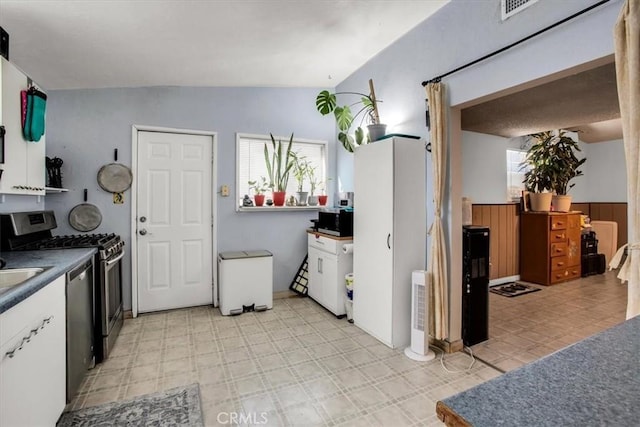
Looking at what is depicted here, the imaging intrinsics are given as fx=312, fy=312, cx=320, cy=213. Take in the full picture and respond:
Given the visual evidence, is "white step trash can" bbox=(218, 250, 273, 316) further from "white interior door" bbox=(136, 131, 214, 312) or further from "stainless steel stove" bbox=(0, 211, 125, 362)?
"stainless steel stove" bbox=(0, 211, 125, 362)

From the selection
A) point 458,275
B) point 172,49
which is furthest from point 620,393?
point 172,49

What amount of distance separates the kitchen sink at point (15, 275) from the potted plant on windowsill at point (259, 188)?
8.23 ft

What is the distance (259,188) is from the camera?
13.9 feet

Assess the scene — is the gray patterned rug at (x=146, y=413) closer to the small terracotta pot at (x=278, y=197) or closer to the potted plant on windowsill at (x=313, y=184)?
the small terracotta pot at (x=278, y=197)

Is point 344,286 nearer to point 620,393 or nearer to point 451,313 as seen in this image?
point 451,313

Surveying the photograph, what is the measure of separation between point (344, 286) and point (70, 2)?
3173 millimetres

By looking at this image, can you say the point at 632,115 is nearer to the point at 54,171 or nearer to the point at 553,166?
the point at 553,166

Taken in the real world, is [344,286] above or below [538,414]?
below

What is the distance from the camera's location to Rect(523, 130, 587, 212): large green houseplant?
493 centimetres

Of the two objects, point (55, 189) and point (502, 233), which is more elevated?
point (55, 189)

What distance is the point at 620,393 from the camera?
60 cm

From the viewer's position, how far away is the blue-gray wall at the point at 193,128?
3.30 metres

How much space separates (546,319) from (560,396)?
361cm

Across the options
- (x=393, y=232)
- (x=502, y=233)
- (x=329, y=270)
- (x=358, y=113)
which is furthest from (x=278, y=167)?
(x=502, y=233)
